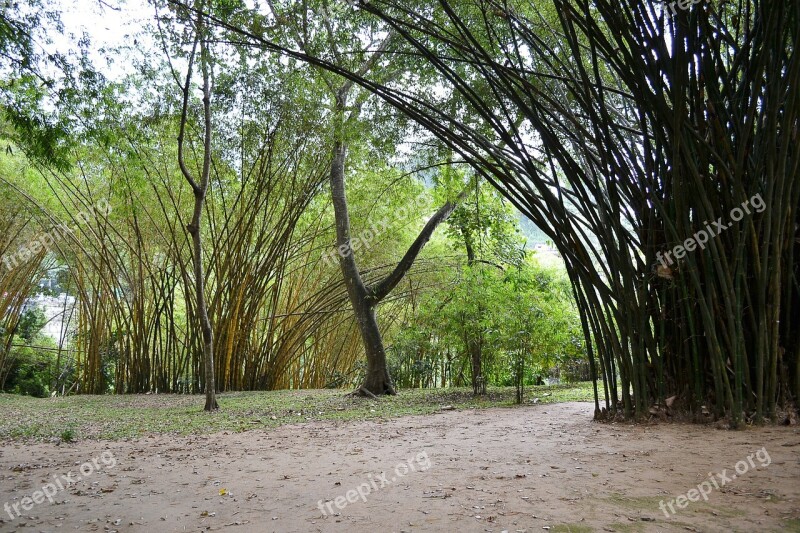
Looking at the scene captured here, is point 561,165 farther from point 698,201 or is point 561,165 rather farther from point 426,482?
point 426,482

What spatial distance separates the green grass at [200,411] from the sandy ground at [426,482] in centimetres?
58

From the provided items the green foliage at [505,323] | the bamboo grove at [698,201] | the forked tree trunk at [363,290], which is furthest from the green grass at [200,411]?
the bamboo grove at [698,201]

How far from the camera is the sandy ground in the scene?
1588mm

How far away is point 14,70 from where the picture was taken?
3369 millimetres

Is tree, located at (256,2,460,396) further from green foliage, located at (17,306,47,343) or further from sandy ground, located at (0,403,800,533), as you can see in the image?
green foliage, located at (17,306,47,343)

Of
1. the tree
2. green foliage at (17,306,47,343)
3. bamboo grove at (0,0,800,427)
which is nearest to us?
bamboo grove at (0,0,800,427)

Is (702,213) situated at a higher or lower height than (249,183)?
lower

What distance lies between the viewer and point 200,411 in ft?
16.0

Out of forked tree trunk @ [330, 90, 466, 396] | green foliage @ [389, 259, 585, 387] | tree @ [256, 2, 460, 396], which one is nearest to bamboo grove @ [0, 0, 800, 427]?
tree @ [256, 2, 460, 396]

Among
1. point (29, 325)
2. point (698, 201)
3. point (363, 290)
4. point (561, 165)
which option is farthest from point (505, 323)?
point (29, 325)

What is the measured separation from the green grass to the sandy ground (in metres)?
0.58

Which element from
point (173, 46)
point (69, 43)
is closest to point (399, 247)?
point (173, 46)

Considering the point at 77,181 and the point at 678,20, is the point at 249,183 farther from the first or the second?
the point at 678,20

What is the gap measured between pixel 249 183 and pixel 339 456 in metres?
5.04
